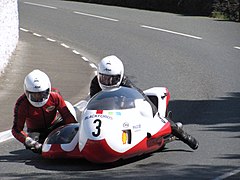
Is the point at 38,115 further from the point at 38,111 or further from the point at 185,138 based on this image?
the point at 185,138

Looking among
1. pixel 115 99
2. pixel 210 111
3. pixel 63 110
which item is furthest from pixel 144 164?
pixel 210 111

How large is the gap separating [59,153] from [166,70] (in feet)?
29.2

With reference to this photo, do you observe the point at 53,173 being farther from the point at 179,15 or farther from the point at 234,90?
the point at 179,15

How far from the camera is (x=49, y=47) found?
2297 centimetres

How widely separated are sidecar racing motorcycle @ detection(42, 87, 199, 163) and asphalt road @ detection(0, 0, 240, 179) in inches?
7.6

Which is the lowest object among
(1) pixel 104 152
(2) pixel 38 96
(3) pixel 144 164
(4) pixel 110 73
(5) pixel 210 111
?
(5) pixel 210 111

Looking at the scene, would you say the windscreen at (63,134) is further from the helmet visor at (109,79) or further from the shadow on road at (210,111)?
the shadow on road at (210,111)

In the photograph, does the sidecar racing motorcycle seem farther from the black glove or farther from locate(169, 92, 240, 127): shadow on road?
locate(169, 92, 240, 127): shadow on road

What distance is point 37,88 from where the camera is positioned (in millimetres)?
11305

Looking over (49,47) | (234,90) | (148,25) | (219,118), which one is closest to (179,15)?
A: (148,25)

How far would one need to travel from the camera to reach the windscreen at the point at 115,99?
11.1 meters

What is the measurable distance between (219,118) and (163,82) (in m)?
4.11

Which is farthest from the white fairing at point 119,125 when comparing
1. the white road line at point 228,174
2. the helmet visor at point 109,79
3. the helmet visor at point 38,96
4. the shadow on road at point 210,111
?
the shadow on road at point 210,111

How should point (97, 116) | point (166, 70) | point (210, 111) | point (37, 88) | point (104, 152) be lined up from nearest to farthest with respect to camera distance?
point (104, 152) → point (97, 116) → point (37, 88) → point (210, 111) → point (166, 70)
